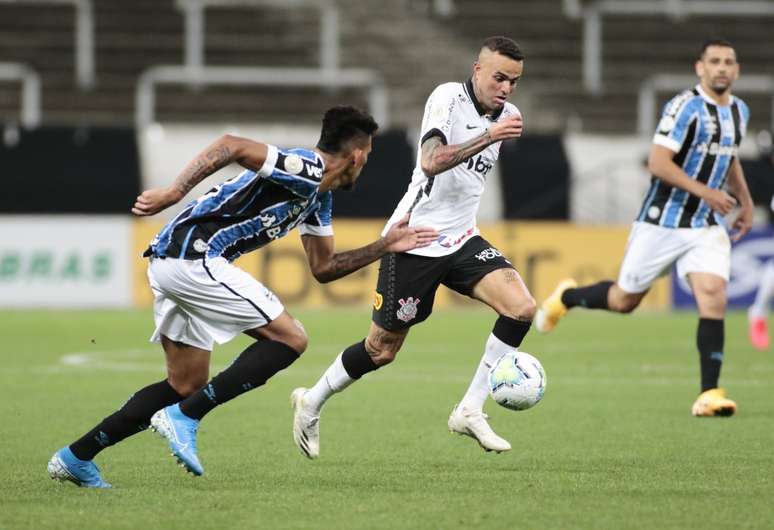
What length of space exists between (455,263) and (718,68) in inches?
114

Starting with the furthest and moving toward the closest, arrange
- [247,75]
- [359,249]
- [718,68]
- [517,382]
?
[247,75]
[718,68]
[517,382]
[359,249]

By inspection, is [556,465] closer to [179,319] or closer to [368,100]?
[179,319]

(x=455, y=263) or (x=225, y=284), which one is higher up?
(x=225, y=284)

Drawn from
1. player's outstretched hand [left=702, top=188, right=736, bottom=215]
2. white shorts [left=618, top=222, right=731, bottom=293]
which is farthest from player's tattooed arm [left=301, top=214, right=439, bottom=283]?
white shorts [left=618, top=222, right=731, bottom=293]

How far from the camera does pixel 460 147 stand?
25.3 feet

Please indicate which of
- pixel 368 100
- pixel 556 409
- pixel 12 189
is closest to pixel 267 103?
pixel 368 100

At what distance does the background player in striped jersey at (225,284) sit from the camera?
6.82m

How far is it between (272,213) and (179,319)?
670 millimetres

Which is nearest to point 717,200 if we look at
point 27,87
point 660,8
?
point 27,87

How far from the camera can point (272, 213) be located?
698 centimetres

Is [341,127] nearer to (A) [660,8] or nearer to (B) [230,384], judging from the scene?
(B) [230,384]

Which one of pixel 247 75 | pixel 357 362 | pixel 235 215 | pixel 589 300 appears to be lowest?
pixel 247 75

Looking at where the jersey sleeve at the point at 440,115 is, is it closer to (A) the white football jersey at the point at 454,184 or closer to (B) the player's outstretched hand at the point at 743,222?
(A) the white football jersey at the point at 454,184

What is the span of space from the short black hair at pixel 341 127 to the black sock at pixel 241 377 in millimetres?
942
